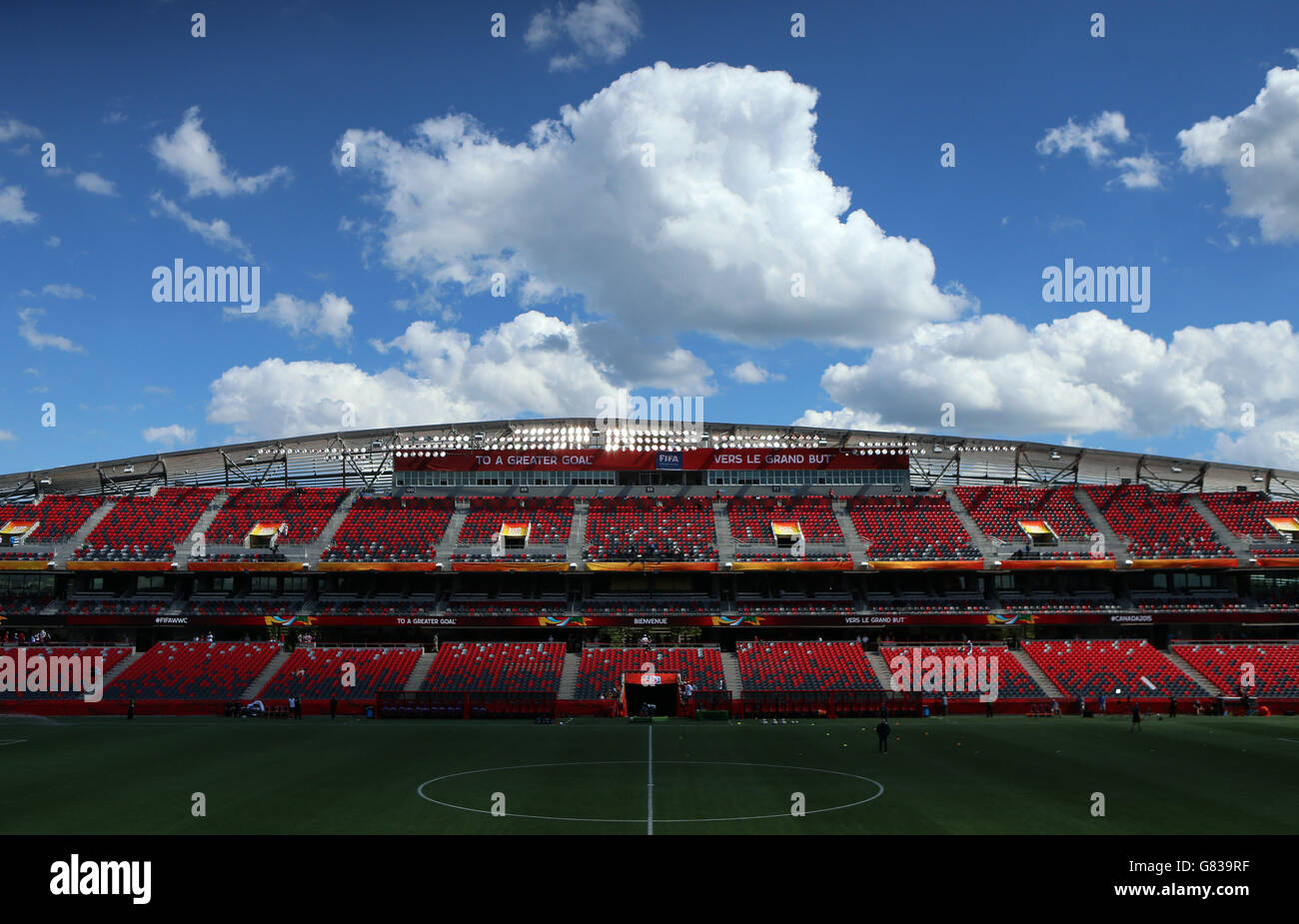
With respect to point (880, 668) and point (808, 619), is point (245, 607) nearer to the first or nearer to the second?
point (808, 619)

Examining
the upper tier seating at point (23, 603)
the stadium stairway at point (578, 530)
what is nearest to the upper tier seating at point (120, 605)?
the upper tier seating at point (23, 603)

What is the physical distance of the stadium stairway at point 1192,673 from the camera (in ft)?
211

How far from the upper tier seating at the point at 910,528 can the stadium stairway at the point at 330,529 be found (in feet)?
152

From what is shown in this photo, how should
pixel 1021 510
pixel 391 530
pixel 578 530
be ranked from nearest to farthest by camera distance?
pixel 391 530 < pixel 578 530 < pixel 1021 510

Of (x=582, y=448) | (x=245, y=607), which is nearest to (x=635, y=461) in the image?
(x=582, y=448)

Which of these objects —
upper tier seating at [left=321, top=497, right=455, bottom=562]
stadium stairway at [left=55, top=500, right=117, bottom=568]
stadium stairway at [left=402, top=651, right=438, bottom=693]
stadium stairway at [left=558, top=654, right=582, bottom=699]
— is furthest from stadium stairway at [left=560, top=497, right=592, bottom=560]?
stadium stairway at [left=55, top=500, right=117, bottom=568]

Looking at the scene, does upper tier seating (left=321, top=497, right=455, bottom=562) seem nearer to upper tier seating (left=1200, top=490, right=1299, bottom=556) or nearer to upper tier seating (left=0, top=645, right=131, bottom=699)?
upper tier seating (left=0, top=645, right=131, bottom=699)

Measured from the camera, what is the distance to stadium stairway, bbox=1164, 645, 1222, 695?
211ft

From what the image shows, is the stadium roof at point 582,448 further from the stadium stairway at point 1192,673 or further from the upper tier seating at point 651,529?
the stadium stairway at point 1192,673

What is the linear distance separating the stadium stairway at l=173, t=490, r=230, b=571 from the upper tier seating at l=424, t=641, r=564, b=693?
24.1 metres

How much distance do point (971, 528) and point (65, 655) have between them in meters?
73.9

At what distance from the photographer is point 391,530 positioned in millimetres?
81938
